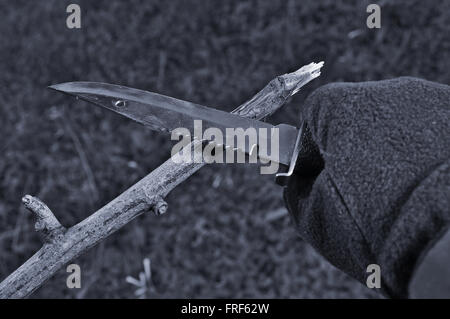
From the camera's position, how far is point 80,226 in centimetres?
120

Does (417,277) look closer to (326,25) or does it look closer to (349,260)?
(349,260)

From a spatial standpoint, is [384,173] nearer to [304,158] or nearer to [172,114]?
[304,158]

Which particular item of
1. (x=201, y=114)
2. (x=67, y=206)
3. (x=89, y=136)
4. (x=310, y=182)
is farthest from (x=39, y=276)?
(x=89, y=136)

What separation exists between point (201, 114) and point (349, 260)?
1.57 feet

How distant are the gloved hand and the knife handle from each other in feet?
0.08

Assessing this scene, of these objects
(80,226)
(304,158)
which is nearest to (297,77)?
(304,158)

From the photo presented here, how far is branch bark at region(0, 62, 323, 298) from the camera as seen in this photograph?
3.83ft

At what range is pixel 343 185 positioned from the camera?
959mm

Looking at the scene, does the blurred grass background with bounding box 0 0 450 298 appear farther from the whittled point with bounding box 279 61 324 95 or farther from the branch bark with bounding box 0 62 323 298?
the branch bark with bounding box 0 62 323 298

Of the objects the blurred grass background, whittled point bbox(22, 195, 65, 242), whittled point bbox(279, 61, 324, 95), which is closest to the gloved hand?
whittled point bbox(279, 61, 324, 95)

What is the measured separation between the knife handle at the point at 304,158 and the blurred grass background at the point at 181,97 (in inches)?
44.4

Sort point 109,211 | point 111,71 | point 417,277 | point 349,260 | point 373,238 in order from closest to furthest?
1. point 417,277
2. point 373,238
3. point 349,260
4. point 109,211
5. point 111,71

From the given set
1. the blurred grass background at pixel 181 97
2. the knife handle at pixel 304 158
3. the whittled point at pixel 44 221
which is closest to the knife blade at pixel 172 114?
the knife handle at pixel 304 158

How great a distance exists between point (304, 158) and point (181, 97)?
1.44m
